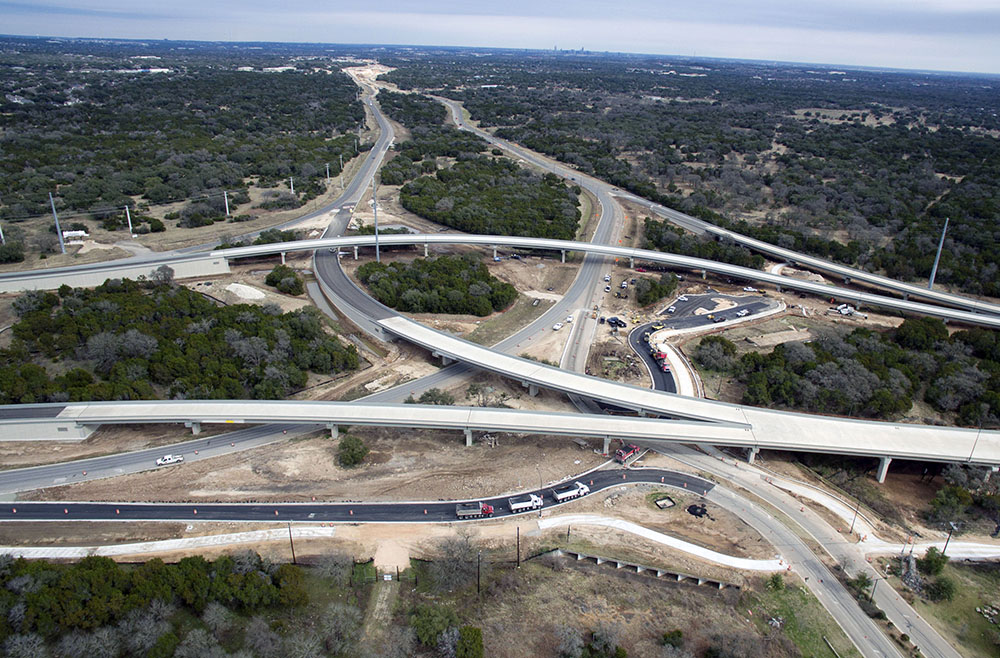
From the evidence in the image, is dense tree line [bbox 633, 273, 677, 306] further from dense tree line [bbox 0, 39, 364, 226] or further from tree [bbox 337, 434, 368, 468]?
dense tree line [bbox 0, 39, 364, 226]

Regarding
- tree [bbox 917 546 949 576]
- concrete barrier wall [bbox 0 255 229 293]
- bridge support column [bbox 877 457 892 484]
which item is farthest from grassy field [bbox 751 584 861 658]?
concrete barrier wall [bbox 0 255 229 293]

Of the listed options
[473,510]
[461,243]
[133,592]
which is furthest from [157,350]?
[461,243]

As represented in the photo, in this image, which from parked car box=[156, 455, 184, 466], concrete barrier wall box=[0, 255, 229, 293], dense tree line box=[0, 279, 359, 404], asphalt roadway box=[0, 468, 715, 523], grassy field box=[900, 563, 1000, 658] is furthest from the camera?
concrete barrier wall box=[0, 255, 229, 293]

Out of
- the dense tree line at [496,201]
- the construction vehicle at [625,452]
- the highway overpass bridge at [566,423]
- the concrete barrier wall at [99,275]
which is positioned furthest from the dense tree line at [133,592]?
the dense tree line at [496,201]

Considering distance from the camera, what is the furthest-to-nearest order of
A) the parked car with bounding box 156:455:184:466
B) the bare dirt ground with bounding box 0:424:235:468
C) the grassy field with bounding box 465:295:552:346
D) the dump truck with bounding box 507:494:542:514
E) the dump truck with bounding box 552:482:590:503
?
the grassy field with bounding box 465:295:552:346 < the bare dirt ground with bounding box 0:424:235:468 < the parked car with bounding box 156:455:184:466 < the dump truck with bounding box 552:482:590:503 < the dump truck with bounding box 507:494:542:514

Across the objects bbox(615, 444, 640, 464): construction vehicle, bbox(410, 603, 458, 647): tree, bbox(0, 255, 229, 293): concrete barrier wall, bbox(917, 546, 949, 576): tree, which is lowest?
bbox(410, 603, 458, 647): tree

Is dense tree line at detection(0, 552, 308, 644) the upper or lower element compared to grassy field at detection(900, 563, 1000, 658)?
upper

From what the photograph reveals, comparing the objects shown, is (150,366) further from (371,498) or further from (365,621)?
(365,621)
